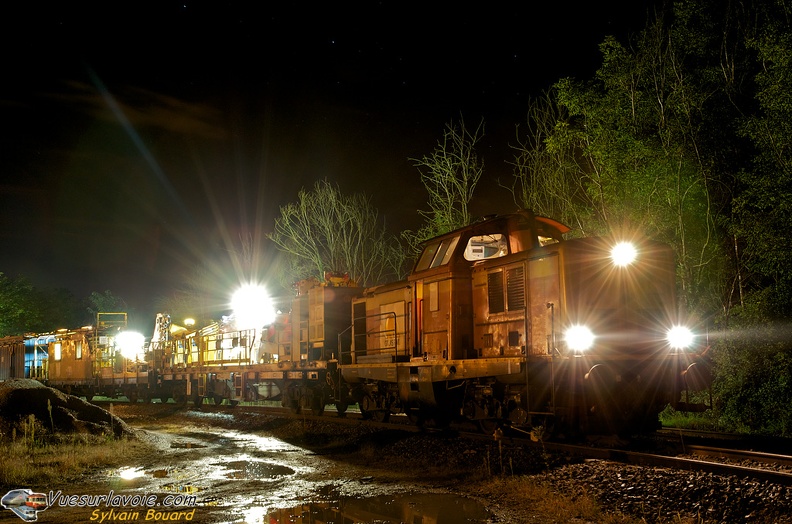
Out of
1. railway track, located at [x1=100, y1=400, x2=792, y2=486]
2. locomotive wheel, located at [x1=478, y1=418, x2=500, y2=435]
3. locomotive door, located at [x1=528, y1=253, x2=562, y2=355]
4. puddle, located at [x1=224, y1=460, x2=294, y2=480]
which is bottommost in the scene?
puddle, located at [x1=224, y1=460, x2=294, y2=480]

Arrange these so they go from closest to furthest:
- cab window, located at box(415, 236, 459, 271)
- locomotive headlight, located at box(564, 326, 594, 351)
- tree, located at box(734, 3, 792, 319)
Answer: locomotive headlight, located at box(564, 326, 594, 351) < cab window, located at box(415, 236, 459, 271) < tree, located at box(734, 3, 792, 319)

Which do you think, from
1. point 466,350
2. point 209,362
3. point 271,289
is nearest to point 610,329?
point 466,350

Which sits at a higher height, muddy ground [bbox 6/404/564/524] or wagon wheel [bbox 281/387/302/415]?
wagon wheel [bbox 281/387/302/415]

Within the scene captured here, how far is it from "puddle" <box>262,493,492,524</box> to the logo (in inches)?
97.6

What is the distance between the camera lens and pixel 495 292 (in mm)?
12359

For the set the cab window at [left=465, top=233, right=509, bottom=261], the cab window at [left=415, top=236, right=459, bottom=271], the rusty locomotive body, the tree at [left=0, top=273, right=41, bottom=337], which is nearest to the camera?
the rusty locomotive body

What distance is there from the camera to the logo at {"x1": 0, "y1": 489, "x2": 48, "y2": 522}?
7727 millimetres

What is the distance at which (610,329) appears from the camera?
1124cm

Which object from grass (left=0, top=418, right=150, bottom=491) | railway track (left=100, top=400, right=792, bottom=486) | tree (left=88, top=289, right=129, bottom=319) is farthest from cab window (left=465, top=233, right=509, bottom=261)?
tree (left=88, top=289, right=129, bottom=319)

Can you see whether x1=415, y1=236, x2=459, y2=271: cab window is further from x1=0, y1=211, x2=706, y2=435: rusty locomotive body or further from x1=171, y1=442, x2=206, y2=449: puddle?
x1=171, y1=442, x2=206, y2=449: puddle

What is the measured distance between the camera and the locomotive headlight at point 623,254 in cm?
1146

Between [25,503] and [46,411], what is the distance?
6311 millimetres

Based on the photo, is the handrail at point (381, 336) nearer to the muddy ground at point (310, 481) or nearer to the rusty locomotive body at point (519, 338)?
the rusty locomotive body at point (519, 338)

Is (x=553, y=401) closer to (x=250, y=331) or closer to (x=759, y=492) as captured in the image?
(x=759, y=492)
